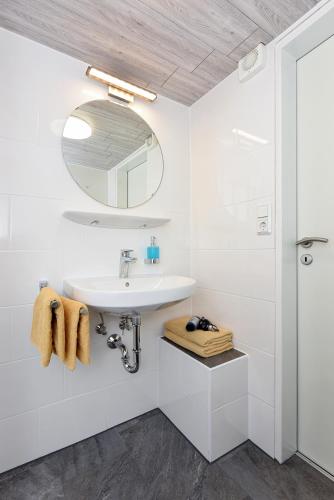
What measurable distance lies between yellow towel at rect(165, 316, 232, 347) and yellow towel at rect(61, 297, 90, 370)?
55 cm

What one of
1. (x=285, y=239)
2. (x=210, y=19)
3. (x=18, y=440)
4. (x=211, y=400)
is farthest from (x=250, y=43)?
(x=18, y=440)

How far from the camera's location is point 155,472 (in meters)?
1.08

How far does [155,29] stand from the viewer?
1076 mm

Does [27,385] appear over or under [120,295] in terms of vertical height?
under

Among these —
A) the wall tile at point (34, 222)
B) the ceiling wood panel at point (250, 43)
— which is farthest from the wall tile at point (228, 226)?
the wall tile at point (34, 222)

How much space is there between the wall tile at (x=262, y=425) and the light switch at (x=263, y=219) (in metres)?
0.82

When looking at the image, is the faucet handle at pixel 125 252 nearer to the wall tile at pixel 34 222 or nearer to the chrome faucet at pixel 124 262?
the chrome faucet at pixel 124 262

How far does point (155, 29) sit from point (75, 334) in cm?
133

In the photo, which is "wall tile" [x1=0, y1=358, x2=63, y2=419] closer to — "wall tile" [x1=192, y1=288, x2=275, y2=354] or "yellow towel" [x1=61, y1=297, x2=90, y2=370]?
"yellow towel" [x1=61, y1=297, x2=90, y2=370]

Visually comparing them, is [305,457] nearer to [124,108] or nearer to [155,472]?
[155,472]

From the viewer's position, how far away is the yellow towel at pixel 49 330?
896 mm

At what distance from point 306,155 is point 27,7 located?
1.33 meters

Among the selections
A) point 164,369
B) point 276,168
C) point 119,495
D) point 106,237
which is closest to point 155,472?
point 119,495

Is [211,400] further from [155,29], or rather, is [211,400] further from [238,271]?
[155,29]
